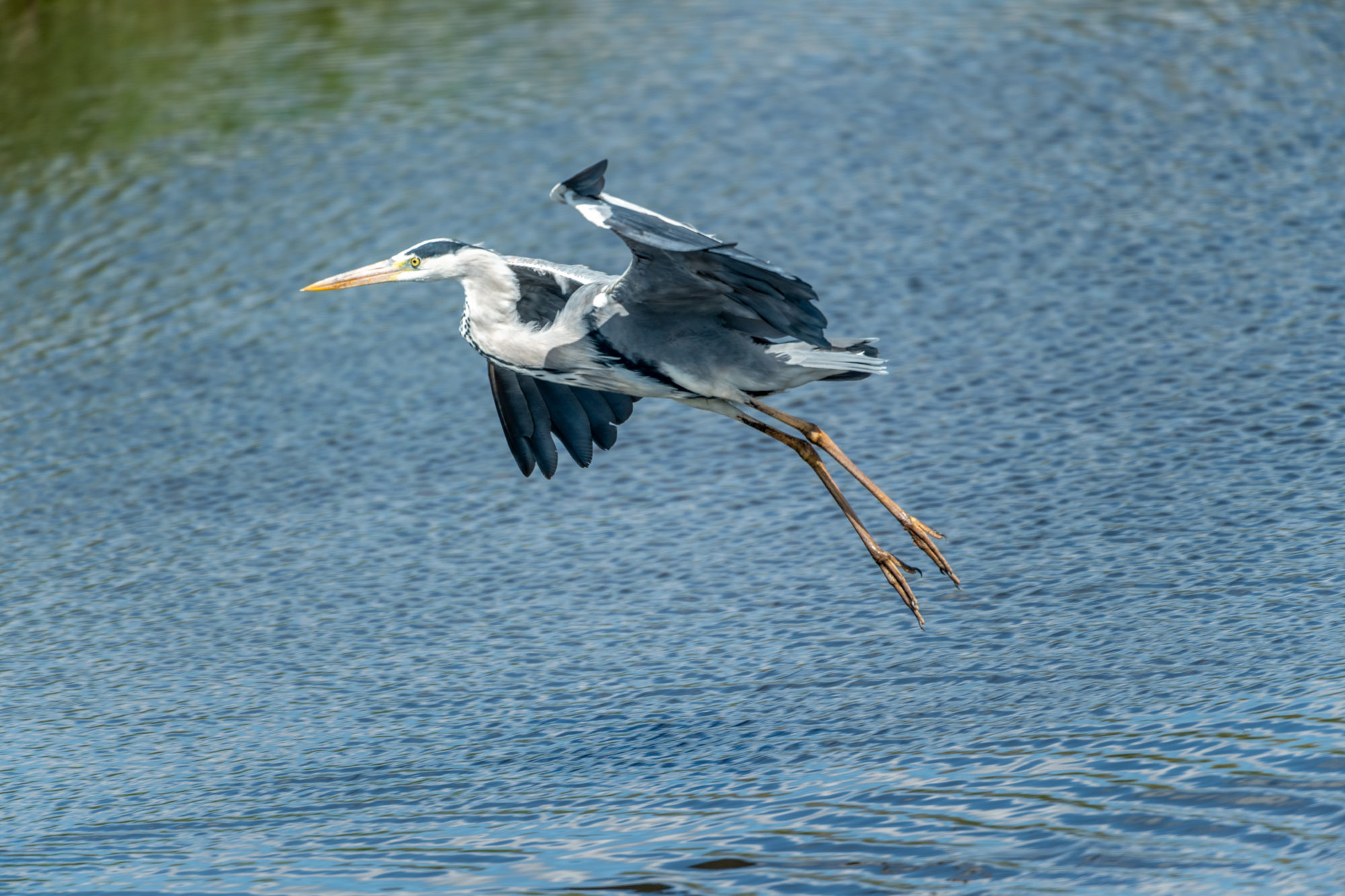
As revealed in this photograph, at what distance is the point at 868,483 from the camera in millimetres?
7875

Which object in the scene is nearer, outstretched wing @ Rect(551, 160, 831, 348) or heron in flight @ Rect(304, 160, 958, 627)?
outstretched wing @ Rect(551, 160, 831, 348)

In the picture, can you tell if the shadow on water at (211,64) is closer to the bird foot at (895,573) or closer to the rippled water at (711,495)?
the rippled water at (711,495)

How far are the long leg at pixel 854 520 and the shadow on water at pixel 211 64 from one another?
33.4 ft

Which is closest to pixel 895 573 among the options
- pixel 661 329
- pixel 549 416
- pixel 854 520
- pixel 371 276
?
pixel 854 520

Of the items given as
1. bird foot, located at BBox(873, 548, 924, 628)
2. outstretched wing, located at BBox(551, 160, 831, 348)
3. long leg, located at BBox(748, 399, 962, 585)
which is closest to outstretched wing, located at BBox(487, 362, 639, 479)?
long leg, located at BBox(748, 399, 962, 585)

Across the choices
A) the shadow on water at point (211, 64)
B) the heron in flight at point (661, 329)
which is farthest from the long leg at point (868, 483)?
the shadow on water at point (211, 64)

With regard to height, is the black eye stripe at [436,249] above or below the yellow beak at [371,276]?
above

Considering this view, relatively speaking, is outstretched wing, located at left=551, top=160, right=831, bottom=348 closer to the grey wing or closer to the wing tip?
the wing tip

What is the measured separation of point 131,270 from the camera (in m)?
14.4

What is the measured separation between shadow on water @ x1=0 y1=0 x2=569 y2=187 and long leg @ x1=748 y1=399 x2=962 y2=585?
1026 centimetres

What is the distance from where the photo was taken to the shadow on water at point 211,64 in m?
17.5

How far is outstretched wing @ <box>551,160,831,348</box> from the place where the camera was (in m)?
6.55

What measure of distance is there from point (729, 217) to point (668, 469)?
412 centimetres

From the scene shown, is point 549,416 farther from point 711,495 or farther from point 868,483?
point 711,495
